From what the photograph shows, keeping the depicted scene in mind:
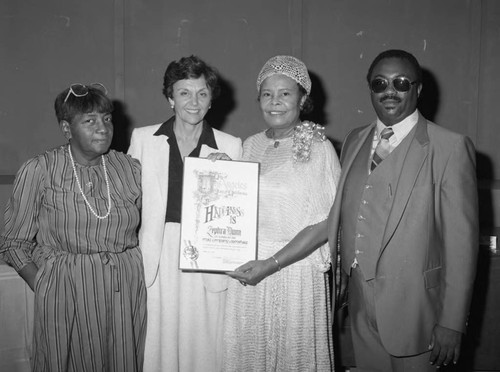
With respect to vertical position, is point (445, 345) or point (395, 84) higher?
point (395, 84)

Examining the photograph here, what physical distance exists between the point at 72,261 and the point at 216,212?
2.77ft

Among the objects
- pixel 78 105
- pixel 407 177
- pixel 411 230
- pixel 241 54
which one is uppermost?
pixel 241 54

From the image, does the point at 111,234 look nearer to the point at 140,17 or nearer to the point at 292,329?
the point at 292,329

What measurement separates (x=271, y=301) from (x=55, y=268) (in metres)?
1.23

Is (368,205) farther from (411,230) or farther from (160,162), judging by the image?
(160,162)

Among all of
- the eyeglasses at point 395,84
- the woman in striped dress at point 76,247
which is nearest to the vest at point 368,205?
the eyeglasses at point 395,84

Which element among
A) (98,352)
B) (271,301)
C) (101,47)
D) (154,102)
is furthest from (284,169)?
(101,47)

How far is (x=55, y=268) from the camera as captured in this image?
2.70m

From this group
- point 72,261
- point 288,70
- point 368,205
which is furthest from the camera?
point 288,70

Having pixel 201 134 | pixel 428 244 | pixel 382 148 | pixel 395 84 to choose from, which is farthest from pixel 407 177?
pixel 201 134

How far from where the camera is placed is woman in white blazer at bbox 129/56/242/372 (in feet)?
9.71

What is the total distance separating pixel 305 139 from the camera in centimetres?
279

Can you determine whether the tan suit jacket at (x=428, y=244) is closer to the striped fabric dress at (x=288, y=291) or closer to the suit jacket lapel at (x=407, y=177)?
the suit jacket lapel at (x=407, y=177)

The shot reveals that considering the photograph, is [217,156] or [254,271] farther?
[217,156]
